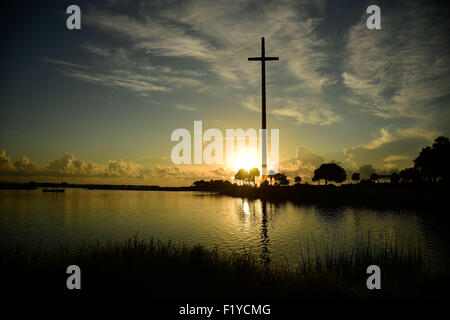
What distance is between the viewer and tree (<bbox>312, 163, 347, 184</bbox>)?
509ft

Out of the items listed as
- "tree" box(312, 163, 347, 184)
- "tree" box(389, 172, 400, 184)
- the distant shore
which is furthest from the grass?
"tree" box(389, 172, 400, 184)

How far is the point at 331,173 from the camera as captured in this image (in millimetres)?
155000

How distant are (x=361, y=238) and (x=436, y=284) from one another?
16.7m

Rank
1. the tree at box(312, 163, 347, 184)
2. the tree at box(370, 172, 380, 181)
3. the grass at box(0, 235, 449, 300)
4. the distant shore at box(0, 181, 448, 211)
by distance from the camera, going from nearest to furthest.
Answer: the grass at box(0, 235, 449, 300) < the distant shore at box(0, 181, 448, 211) < the tree at box(312, 163, 347, 184) < the tree at box(370, 172, 380, 181)

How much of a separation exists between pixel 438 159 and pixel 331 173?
64.8m

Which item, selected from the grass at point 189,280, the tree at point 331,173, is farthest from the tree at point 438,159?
the grass at point 189,280

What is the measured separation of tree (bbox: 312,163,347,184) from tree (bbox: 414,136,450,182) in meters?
56.4

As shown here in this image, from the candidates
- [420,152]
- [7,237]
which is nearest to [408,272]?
[7,237]

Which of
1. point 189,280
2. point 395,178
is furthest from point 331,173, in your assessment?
point 189,280

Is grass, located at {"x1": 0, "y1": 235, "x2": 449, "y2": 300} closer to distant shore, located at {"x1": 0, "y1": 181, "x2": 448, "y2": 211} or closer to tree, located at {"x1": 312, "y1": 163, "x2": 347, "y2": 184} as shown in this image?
distant shore, located at {"x1": 0, "y1": 181, "x2": 448, "y2": 211}

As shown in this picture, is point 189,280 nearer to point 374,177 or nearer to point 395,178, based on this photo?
point 395,178

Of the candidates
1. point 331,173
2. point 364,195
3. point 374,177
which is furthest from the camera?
point 374,177

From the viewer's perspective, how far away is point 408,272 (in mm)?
15148
